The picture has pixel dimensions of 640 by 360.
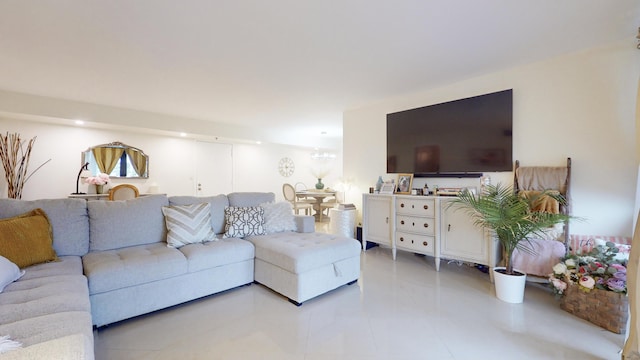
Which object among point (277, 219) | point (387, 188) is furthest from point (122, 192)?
point (387, 188)

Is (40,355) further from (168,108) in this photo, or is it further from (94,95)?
(168,108)

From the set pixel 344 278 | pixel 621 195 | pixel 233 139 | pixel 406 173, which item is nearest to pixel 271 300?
pixel 344 278

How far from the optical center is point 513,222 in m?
2.38

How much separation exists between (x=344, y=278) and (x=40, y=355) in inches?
85.3

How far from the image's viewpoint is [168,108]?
4641mm

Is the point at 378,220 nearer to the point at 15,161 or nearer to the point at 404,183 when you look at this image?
the point at 404,183

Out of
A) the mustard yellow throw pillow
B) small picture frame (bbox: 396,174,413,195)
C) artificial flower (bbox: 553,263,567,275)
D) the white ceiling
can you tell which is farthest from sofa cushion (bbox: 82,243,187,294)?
artificial flower (bbox: 553,263,567,275)

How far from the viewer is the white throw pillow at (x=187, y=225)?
2562 millimetres

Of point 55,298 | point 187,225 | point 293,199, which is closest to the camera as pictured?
point 55,298

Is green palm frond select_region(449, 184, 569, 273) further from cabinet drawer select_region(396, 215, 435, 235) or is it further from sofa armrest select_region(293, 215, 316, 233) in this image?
sofa armrest select_region(293, 215, 316, 233)

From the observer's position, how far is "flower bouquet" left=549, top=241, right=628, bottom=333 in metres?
1.94

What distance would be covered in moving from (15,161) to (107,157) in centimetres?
113

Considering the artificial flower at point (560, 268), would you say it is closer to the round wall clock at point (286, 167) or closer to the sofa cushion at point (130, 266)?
the sofa cushion at point (130, 266)

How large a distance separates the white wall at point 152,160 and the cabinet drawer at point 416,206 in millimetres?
4382
